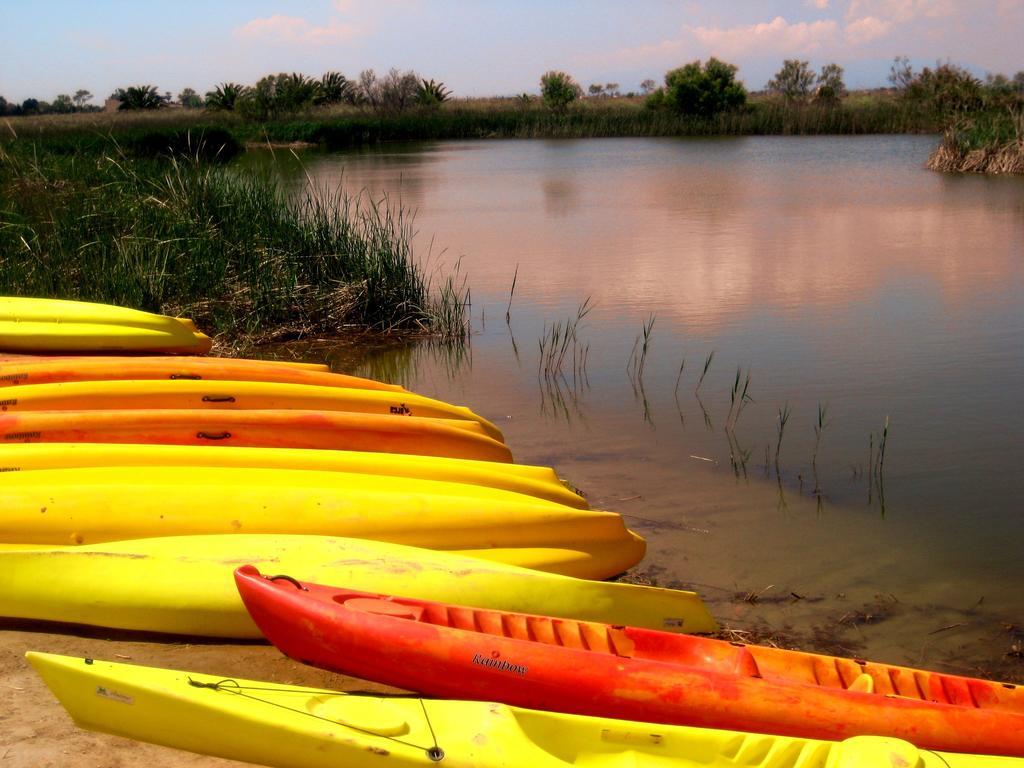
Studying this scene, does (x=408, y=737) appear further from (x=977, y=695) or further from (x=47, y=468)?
(x=47, y=468)

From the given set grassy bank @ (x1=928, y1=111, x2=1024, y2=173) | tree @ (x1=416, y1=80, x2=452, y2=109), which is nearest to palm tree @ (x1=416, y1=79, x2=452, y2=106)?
A: tree @ (x1=416, y1=80, x2=452, y2=109)

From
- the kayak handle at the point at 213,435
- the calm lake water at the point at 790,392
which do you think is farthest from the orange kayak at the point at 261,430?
the calm lake water at the point at 790,392

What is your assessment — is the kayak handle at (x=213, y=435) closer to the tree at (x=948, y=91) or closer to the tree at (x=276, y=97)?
the tree at (x=948, y=91)

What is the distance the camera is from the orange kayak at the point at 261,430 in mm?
3955

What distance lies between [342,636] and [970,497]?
135 inches

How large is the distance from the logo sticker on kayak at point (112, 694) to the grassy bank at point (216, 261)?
5271mm

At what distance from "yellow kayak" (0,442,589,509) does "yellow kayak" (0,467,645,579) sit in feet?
0.39

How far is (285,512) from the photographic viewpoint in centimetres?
334

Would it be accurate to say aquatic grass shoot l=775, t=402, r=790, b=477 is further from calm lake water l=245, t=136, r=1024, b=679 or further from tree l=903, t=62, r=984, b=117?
tree l=903, t=62, r=984, b=117

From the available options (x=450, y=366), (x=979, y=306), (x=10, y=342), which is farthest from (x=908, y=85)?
(x=10, y=342)

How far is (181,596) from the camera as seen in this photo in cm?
288

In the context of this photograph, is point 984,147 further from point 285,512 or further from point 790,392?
point 285,512

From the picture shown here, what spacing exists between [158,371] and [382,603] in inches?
101

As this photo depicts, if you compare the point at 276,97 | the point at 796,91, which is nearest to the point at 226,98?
the point at 276,97
